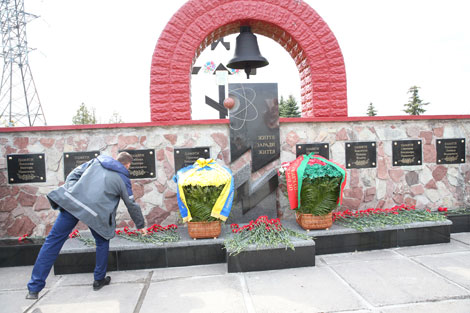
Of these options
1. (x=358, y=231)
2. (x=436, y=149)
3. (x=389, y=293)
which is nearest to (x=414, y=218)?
(x=358, y=231)

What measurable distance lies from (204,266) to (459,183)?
4606 millimetres

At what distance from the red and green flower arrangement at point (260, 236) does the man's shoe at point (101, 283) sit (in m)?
1.35

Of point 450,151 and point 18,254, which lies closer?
point 18,254

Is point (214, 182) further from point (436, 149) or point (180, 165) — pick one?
point (436, 149)

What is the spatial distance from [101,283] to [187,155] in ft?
7.09

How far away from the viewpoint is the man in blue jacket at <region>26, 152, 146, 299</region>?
3.16m

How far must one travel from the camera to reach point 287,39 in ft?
18.7

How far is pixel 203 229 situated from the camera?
398 cm

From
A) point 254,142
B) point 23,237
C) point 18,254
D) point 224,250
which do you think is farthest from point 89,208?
point 254,142

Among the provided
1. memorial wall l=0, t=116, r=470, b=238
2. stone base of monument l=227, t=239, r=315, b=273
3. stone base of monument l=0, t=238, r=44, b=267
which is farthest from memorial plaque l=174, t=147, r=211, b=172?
stone base of monument l=0, t=238, r=44, b=267

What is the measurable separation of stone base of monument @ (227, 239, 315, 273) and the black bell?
9.82 feet

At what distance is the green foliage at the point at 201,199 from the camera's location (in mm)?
3846

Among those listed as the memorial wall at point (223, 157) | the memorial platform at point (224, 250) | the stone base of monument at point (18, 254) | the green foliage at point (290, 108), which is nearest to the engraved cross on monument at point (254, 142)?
the memorial wall at point (223, 157)

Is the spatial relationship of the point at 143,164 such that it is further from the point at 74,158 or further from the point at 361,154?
the point at 361,154
